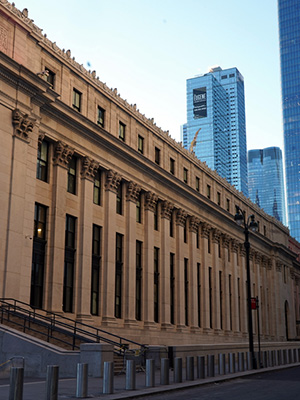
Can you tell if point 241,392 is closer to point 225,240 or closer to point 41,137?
point 41,137

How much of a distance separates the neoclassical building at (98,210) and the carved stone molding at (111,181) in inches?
3.0

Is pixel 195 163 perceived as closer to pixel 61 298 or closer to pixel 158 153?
pixel 158 153

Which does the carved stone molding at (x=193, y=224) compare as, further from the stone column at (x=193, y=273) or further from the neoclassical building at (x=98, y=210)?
the neoclassical building at (x=98, y=210)

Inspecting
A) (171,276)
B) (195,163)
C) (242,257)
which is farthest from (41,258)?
(242,257)

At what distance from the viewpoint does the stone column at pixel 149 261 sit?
141 ft

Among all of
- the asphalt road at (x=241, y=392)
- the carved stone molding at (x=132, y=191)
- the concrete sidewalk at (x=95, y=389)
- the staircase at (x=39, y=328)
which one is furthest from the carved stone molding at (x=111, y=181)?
the asphalt road at (x=241, y=392)

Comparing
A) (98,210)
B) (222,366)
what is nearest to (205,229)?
(98,210)

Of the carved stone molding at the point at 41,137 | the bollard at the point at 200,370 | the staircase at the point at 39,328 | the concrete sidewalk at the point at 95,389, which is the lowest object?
the concrete sidewalk at the point at 95,389

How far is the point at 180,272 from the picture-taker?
163 feet

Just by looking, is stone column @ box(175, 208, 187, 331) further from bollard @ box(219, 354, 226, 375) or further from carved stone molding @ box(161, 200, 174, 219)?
bollard @ box(219, 354, 226, 375)

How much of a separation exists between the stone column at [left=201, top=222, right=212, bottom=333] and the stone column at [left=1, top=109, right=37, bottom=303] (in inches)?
1094

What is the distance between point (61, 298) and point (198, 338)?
21.6 m

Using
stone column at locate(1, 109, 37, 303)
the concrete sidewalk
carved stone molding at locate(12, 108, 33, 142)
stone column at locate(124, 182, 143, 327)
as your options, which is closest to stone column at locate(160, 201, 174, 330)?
stone column at locate(124, 182, 143, 327)

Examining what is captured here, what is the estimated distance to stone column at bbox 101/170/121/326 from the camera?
37.5 meters
